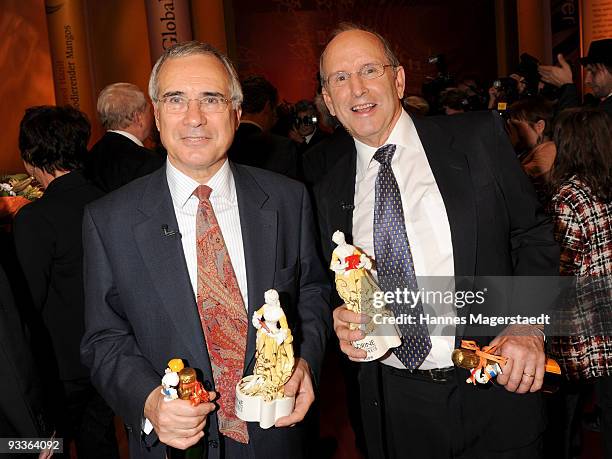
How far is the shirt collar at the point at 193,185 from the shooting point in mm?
2074

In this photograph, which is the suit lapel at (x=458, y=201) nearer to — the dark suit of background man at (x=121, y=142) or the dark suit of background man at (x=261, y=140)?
the dark suit of background man at (x=261, y=140)

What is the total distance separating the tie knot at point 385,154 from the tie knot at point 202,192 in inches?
25.0

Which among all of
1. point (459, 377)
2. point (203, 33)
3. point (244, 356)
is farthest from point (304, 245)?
point (203, 33)

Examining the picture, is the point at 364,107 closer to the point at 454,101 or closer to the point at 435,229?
the point at 435,229

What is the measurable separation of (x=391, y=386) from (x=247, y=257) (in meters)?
Result: 0.72

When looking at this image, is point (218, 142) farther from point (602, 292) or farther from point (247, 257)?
point (602, 292)

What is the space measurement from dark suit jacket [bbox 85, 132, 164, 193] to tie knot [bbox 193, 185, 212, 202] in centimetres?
200

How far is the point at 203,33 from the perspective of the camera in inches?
494

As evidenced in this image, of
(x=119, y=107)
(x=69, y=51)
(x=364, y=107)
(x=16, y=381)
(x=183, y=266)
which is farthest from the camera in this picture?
(x=69, y=51)

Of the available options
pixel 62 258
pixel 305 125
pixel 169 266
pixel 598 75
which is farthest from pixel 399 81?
pixel 305 125

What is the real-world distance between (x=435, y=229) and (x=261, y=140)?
2.04 metres

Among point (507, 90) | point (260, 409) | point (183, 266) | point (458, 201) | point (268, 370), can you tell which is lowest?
point (260, 409)

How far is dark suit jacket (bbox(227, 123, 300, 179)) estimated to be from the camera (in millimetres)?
3807

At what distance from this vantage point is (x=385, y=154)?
2346 mm
